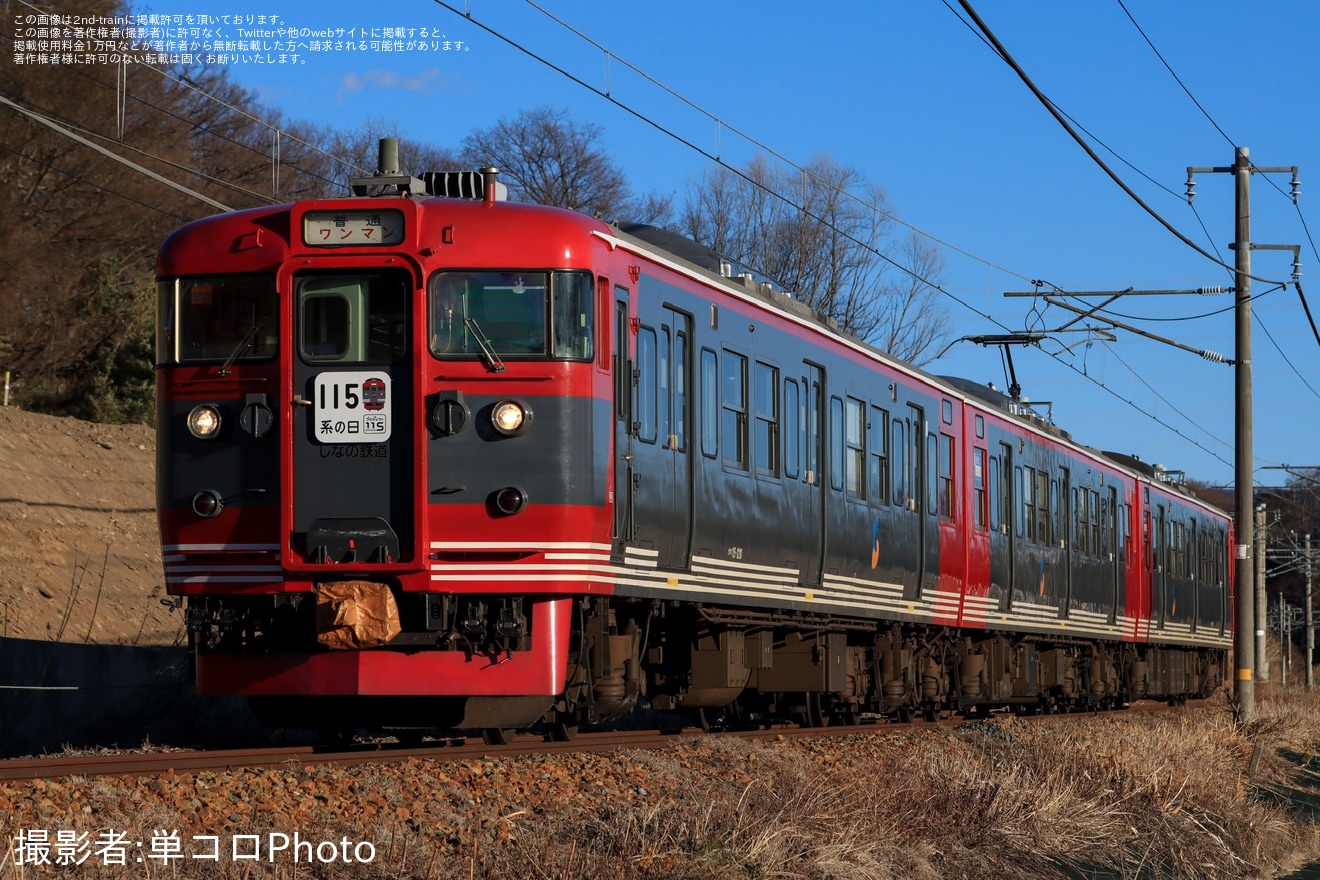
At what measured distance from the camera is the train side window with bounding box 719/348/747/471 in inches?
512

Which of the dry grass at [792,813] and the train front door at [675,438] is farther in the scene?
the train front door at [675,438]

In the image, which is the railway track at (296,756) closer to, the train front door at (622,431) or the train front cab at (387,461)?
the train front cab at (387,461)

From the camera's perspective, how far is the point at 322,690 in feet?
34.0

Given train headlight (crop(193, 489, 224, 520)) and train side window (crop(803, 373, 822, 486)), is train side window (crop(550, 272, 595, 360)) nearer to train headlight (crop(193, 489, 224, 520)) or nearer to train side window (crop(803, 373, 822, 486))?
train headlight (crop(193, 489, 224, 520))

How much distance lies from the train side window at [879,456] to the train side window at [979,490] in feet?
10.6

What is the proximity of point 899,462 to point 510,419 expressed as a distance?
24.5 ft

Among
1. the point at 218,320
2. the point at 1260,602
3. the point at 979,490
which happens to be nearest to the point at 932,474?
the point at 979,490

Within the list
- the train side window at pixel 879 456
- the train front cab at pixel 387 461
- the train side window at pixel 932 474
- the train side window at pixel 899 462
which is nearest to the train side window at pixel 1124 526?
the train side window at pixel 932 474

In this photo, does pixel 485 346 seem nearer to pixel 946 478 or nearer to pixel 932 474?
pixel 932 474

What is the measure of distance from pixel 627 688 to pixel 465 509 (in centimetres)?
217

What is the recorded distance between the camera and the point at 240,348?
35.4ft

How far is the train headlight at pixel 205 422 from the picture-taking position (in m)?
10.7

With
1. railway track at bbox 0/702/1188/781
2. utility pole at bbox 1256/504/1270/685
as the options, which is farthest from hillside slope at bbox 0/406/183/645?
utility pole at bbox 1256/504/1270/685

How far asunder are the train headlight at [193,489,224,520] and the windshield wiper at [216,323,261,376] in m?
0.76
